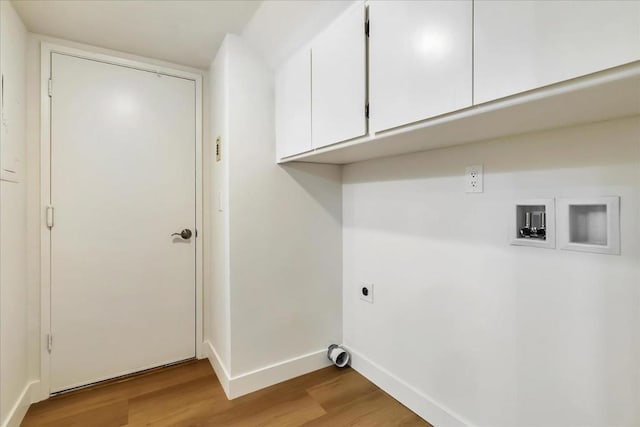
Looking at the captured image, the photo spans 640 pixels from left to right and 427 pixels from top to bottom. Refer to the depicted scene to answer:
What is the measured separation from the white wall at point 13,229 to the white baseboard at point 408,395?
1942 mm

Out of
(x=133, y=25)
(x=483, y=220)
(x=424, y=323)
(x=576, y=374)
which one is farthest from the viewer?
(x=133, y=25)

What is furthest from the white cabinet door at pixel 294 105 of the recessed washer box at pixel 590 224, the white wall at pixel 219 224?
the recessed washer box at pixel 590 224

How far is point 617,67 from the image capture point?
0.69 m

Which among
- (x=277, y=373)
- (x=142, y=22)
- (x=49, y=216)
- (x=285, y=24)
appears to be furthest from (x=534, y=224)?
(x=49, y=216)

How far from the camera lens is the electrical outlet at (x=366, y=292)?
2037 mm

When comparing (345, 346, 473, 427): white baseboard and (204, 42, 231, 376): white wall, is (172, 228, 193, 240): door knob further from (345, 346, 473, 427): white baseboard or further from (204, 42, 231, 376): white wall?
(345, 346, 473, 427): white baseboard

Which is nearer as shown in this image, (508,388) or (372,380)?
(508,388)

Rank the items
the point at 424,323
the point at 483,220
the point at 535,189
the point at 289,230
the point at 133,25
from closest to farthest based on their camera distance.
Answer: the point at 535,189, the point at 483,220, the point at 424,323, the point at 133,25, the point at 289,230

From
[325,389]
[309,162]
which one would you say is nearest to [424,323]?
[325,389]

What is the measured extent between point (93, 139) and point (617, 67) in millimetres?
2574

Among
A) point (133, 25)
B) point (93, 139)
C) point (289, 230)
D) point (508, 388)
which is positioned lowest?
point (508, 388)

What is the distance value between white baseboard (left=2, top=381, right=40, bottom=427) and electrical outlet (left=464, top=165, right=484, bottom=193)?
254 centimetres

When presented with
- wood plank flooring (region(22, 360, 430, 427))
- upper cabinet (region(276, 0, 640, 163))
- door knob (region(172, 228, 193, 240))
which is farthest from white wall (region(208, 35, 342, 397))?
upper cabinet (region(276, 0, 640, 163))

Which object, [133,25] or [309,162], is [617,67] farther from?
[133,25]
